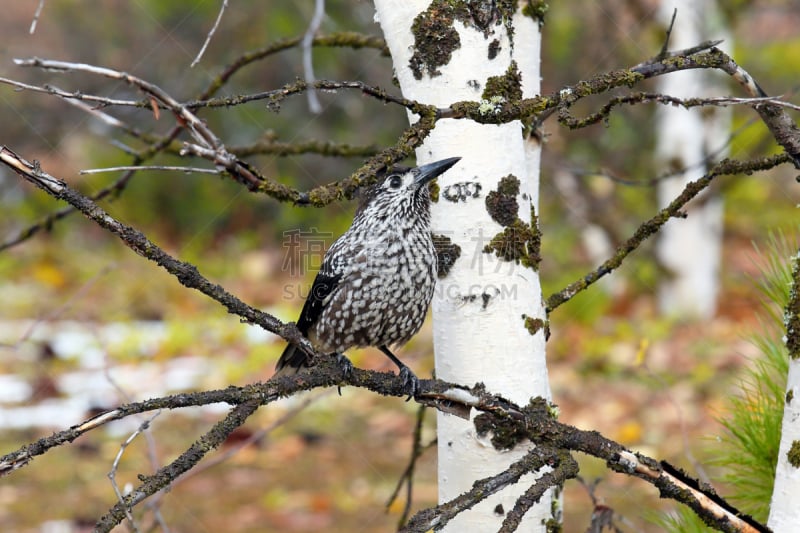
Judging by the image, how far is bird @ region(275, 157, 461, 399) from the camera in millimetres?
3031

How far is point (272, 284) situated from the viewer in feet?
31.3

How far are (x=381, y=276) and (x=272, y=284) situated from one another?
658 centimetres

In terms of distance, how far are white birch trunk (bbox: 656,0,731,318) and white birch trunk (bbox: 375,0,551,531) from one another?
5.72 metres

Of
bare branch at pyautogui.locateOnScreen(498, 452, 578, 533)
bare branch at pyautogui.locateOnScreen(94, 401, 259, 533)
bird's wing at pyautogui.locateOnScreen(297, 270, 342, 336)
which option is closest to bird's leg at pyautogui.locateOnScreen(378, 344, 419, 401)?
bird's wing at pyautogui.locateOnScreen(297, 270, 342, 336)

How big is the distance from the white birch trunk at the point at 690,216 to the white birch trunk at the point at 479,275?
5721mm

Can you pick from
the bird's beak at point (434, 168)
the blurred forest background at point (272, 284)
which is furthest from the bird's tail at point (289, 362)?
the bird's beak at point (434, 168)

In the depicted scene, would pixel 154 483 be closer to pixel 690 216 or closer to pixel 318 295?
pixel 318 295

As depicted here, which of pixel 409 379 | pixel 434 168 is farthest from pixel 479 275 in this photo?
pixel 409 379

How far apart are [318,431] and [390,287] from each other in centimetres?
365

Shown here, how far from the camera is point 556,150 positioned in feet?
27.8

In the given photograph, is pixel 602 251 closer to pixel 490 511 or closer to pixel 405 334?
pixel 405 334

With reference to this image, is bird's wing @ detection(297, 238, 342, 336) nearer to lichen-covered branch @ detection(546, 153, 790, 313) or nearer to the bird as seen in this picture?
the bird

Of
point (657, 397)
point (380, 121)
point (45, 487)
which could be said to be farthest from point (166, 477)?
point (380, 121)

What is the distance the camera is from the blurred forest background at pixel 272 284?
5.62m
